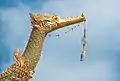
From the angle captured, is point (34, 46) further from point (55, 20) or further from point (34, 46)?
point (55, 20)

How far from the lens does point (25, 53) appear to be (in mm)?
13570

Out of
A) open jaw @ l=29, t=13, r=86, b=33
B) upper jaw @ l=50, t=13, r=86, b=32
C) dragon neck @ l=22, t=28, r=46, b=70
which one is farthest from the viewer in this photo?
upper jaw @ l=50, t=13, r=86, b=32

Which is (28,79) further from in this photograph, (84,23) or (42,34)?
(84,23)

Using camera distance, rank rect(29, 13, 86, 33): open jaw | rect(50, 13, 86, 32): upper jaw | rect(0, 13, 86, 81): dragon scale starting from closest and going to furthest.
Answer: rect(0, 13, 86, 81): dragon scale → rect(29, 13, 86, 33): open jaw → rect(50, 13, 86, 32): upper jaw

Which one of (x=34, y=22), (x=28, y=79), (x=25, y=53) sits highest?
(x=34, y=22)

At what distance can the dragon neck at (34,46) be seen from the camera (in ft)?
44.2

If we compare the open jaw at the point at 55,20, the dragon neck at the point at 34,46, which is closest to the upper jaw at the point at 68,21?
the open jaw at the point at 55,20

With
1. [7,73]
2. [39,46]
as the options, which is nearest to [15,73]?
[7,73]

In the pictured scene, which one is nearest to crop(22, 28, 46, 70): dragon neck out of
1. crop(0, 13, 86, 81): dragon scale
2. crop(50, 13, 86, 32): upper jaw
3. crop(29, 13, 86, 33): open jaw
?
crop(0, 13, 86, 81): dragon scale

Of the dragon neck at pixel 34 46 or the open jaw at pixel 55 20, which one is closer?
the dragon neck at pixel 34 46

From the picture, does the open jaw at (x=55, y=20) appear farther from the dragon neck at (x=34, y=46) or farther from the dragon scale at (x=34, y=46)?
the dragon neck at (x=34, y=46)

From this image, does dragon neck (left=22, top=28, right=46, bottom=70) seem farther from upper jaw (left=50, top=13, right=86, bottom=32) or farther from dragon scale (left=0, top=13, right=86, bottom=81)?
upper jaw (left=50, top=13, right=86, bottom=32)

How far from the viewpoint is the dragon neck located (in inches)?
531

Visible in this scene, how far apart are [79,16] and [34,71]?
9.24ft
